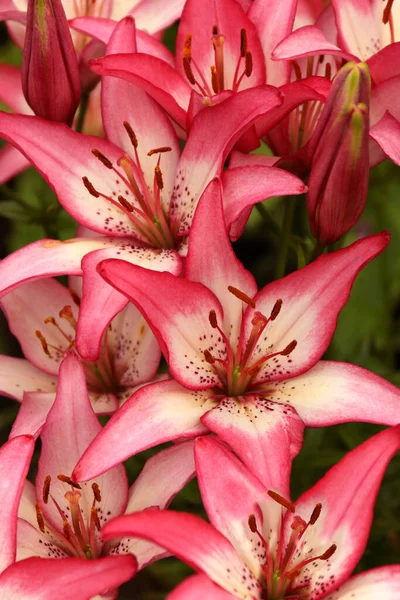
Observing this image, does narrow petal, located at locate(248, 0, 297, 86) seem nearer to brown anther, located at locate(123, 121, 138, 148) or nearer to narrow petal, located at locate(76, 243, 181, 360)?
brown anther, located at locate(123, 121, 138, 148)

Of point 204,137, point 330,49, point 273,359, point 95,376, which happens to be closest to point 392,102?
point 330,49

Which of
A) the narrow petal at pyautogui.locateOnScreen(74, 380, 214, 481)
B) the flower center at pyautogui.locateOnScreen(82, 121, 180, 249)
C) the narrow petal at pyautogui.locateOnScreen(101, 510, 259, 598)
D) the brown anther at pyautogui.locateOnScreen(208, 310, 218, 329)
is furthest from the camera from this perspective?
the flower center at pyautogui.locateOnScreen(82, 121, 180, 249)

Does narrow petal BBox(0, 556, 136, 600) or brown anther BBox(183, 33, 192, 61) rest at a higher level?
brown anther BBox(183, 33, 192, 61)

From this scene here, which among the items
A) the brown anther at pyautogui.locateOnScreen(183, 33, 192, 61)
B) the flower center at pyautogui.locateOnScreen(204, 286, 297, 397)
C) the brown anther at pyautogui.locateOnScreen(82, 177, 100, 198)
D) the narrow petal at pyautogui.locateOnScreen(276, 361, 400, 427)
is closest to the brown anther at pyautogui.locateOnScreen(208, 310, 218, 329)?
the flower center at pyautogui.locateOnScreen(204, 286, 297, 397)

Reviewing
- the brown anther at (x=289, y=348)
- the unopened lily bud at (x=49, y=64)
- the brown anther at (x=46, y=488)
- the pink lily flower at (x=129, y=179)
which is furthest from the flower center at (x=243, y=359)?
the unopened lily bud at (x=49, y=64)

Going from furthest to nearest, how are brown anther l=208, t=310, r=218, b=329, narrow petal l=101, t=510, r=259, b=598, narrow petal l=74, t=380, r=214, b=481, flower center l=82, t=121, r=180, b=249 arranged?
flower center l=82, t=121, r=180, b=249, brown anther l=208, t=310, r=218, b=329, narrow petal l=74, t=380, r=214, b=481, narrow petal l=101, t=510, r=259, b=598

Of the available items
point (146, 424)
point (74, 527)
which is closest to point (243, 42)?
point (146, 424)

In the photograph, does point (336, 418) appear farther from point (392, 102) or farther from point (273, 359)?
point (392, 102)

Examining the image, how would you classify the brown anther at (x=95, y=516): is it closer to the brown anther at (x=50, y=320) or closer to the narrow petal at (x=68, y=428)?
the narrow petal at (x=68, y=428)

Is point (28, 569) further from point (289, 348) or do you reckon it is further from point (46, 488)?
point (289, 348)
